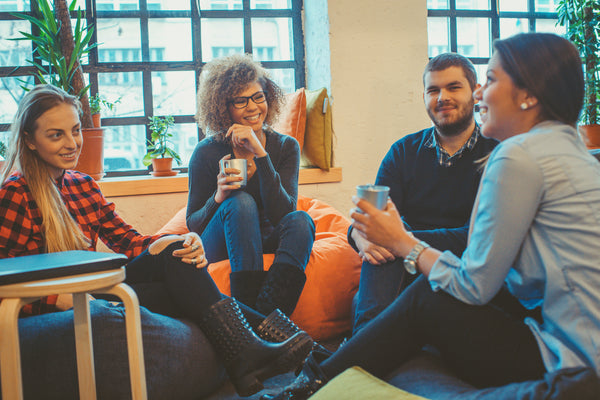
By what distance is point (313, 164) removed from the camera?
3.06m

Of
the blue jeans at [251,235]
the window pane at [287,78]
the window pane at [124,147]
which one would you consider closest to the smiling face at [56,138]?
the blue jeans at [251,235]

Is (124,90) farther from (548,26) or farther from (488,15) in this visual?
(548,26)

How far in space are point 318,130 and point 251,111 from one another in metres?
0.89

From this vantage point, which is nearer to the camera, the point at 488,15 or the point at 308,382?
the point at 308,382

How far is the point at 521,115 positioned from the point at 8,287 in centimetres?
107

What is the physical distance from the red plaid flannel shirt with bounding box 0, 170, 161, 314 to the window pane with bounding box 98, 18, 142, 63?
178 centimetres

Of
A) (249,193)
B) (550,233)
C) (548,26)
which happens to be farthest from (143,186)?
(548,26)

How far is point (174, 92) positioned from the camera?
330 centimetres

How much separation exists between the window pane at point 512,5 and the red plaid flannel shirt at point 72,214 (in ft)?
10.8

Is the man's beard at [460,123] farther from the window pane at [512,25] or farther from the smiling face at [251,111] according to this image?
the window pane at [512,25]

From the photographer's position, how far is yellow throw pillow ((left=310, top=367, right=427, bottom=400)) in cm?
100

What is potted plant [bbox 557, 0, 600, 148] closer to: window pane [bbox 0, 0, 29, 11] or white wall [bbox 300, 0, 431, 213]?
white wall [bbox 300, 0, 431, 213]

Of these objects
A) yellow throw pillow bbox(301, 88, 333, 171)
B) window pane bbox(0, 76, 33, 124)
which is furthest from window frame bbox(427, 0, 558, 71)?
window pane bbox(0, 76, 33, 124)

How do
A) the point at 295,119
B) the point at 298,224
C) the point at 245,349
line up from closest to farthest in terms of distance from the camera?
the point at 245,349
the point at 298,224
the point at 295,119
